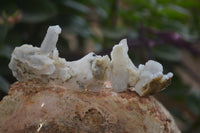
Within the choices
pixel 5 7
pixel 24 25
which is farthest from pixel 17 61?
pixel 24 25

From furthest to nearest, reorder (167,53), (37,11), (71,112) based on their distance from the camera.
Answer: (167,53), (37,11), (71,112)

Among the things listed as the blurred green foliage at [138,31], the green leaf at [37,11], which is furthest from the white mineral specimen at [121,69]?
the green leaf at [37,11]

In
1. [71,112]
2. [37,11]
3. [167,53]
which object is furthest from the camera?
[167,53]

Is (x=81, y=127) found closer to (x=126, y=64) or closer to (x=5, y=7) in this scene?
(x=126, y=64)

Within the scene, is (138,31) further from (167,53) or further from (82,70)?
(82,70)

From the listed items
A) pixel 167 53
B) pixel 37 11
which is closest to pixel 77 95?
pixel 37 11

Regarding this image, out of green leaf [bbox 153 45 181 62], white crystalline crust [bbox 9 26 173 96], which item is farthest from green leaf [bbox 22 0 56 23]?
white crystalline crust [bbox 9 26 173 96]

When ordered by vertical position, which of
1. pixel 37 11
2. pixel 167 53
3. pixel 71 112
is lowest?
pixel 71 112
